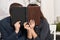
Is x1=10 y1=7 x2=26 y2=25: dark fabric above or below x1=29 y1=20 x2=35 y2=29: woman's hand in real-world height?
above

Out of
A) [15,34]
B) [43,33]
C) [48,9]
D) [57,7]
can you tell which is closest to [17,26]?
[15,34]

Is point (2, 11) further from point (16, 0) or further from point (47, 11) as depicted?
point (47, 11)

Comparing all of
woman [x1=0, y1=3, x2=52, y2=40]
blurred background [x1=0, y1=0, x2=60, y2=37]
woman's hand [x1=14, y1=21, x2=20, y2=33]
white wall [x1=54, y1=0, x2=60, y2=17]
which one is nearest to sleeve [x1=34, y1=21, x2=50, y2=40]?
woman [x1=0, y1=3, x2=52, y2=40]

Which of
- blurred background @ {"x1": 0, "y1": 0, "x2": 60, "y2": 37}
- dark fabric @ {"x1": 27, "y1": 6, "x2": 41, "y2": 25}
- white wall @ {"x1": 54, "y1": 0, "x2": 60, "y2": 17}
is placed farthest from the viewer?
white wall @ {"x1": 54, "y1": 0, "x2": 60, "y2": 17}

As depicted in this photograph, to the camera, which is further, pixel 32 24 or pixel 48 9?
pixel 48 9

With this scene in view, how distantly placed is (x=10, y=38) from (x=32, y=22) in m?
0.15

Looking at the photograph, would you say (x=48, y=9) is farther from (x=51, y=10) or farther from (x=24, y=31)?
(x=24, y=31)

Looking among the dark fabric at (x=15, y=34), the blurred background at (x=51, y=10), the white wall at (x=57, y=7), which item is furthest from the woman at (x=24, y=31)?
the white wall at (x=57, y=7)

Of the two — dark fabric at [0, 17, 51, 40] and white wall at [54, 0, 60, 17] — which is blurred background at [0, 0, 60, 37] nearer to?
white wall at [54, 0, 60, 17]


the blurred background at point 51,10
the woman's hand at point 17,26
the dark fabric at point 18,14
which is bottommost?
the blurred background at point 51,10

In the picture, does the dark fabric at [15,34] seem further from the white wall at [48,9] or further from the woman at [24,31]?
the white wall at [48,9]

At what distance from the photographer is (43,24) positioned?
2.81ft

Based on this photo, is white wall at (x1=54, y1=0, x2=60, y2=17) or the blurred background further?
white wall at (x1=54, y1=0, x2=60, y2=17)

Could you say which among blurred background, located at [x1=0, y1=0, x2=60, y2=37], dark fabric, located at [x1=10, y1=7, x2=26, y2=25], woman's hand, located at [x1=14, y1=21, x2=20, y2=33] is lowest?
blurred background, located at [x1=0, y1=0, x2=60, y2=37]
